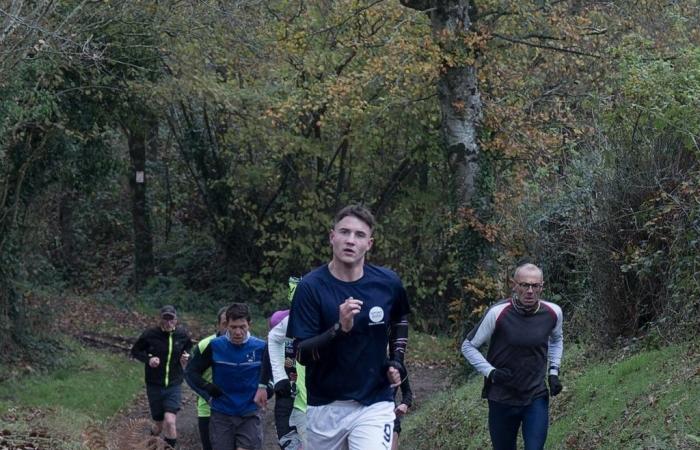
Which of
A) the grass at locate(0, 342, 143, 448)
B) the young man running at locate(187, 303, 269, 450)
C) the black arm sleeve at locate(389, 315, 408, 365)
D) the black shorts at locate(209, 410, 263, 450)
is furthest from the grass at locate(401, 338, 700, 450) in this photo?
the grass at locate(0, 342, 143, 448)

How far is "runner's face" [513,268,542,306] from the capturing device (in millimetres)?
9195

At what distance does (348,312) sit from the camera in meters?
6.80

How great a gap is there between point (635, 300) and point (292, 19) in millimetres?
13399

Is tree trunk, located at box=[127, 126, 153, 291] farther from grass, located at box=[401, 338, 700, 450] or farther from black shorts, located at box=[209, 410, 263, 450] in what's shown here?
black shorts, located at box=[209, 410, 263, 450]

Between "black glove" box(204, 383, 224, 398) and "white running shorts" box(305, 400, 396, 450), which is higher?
"white running shorts" box(305, 400, 396, 450)

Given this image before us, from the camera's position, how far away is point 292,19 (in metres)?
25.1

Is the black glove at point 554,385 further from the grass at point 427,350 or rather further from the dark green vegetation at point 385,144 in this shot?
the grass at point 427,350

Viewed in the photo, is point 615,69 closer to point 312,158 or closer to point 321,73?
point 321,73

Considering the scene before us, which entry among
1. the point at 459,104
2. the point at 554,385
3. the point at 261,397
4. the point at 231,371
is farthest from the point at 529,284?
the point at 459,104

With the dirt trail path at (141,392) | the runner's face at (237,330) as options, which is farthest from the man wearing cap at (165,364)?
the runner's face at (237,330)

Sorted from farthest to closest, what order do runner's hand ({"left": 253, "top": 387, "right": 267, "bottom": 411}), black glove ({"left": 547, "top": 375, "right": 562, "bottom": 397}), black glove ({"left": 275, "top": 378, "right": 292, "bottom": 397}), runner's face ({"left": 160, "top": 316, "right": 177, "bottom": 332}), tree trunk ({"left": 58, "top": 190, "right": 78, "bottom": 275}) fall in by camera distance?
tree trunk ({"left": 58, "top": 190, "right": 78, "bottom": 275}) < runner's face ({"left": 160, "top": 316, "right": 177, "bottom": 332}) < runner's hand ({"left": 253, "top": 387, "right": 267, "bottom": 411}) < black glove ({"left": 547, "top": 375, "right": 562, "bottom": 397}) < black glove ({"left": 275, "top": 378, "right": 292, "bottom": 397})

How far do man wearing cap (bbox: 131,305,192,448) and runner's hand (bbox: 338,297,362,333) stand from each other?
8.65m

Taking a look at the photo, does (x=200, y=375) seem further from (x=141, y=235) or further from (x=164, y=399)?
(x=141, y=235)

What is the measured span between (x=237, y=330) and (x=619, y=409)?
12.6ft
